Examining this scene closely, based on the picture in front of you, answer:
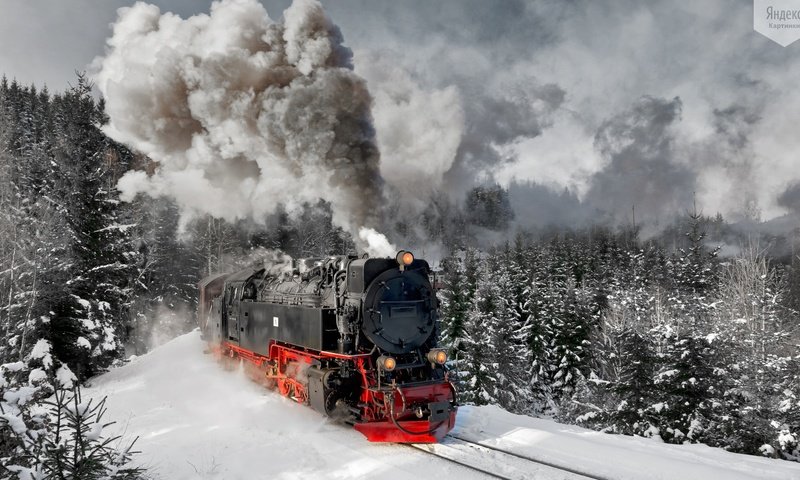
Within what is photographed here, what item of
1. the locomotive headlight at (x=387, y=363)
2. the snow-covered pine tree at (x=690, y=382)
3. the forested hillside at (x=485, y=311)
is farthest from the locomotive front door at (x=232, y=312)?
the snow-covered pine tree at (x=690, y=382)

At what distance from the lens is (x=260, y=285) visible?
13.1m

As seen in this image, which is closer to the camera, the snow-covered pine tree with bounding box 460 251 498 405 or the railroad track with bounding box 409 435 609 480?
the railroad track with bounding box 409 435 609 480

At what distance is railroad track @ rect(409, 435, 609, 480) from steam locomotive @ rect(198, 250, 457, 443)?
30 cm

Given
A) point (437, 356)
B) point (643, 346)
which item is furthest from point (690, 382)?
point (437, 356)

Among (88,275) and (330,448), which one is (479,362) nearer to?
(330,448)

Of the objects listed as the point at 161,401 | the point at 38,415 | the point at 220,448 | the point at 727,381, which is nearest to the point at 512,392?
the point at 727,381

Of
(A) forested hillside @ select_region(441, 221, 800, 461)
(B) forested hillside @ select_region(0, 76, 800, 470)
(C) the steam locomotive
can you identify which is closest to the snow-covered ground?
(C) the steam locomotive

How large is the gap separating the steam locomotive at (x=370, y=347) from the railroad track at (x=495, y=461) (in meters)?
0.30

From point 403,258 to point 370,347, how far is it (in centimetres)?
176

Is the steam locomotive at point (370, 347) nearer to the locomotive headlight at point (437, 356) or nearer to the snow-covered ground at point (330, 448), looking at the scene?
the locomotive headlight at point (437, 356)

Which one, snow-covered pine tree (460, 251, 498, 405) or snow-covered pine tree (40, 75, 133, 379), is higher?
snow-covered pine tree (40, 75, 133, 379)

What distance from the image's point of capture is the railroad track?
Result: 6156mm

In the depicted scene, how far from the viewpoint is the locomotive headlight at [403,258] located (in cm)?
880

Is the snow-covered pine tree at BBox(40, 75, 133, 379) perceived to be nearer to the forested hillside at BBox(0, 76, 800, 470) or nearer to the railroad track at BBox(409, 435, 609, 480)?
the forested hillside at BBox(0, 76, 800, 470)
